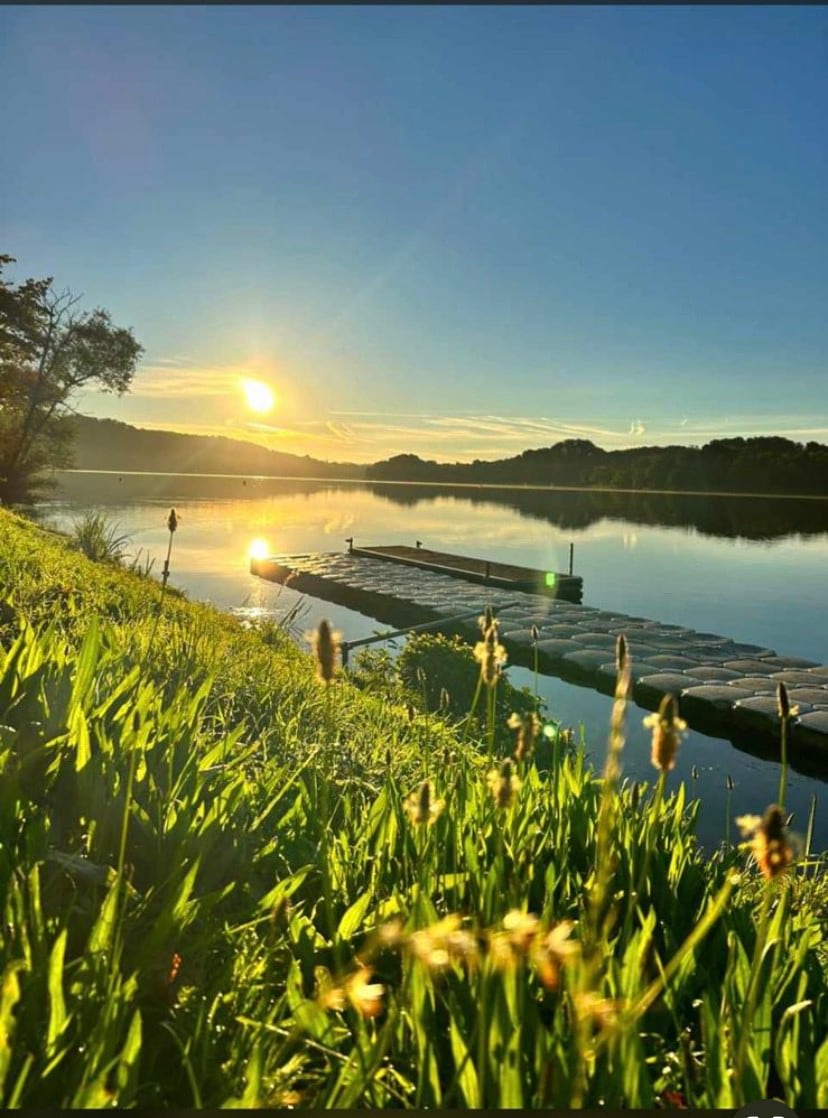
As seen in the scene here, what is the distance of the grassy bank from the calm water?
3.51 metres

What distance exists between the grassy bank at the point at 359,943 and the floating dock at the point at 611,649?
2.56 m

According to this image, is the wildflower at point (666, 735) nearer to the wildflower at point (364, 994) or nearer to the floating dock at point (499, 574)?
the wildflower at point (364, 994)

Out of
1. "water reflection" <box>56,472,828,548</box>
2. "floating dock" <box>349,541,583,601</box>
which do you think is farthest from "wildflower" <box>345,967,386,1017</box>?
"water reflection" <box>56,472,828,548</box>

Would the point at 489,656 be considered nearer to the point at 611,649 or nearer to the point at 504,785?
the point at 504,785

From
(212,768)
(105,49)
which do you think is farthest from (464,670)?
(105,49)

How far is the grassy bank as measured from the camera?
1110 mm

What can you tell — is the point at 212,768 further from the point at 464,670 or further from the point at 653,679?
the point at 653,679

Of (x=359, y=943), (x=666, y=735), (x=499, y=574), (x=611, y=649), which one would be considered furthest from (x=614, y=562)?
(x=666, y=735)

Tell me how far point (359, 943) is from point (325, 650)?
3.07 feet

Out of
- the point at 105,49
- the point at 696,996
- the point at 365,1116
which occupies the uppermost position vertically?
the point at 105,49

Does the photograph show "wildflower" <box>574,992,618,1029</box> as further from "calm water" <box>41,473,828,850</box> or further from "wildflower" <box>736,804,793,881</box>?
"calm water" <box>41,473,828,850</box>

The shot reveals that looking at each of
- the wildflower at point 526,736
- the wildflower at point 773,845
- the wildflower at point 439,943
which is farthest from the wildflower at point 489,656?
the wildflower at point 773,845

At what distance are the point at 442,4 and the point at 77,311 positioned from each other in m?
3.44

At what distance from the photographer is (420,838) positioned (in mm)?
1847
